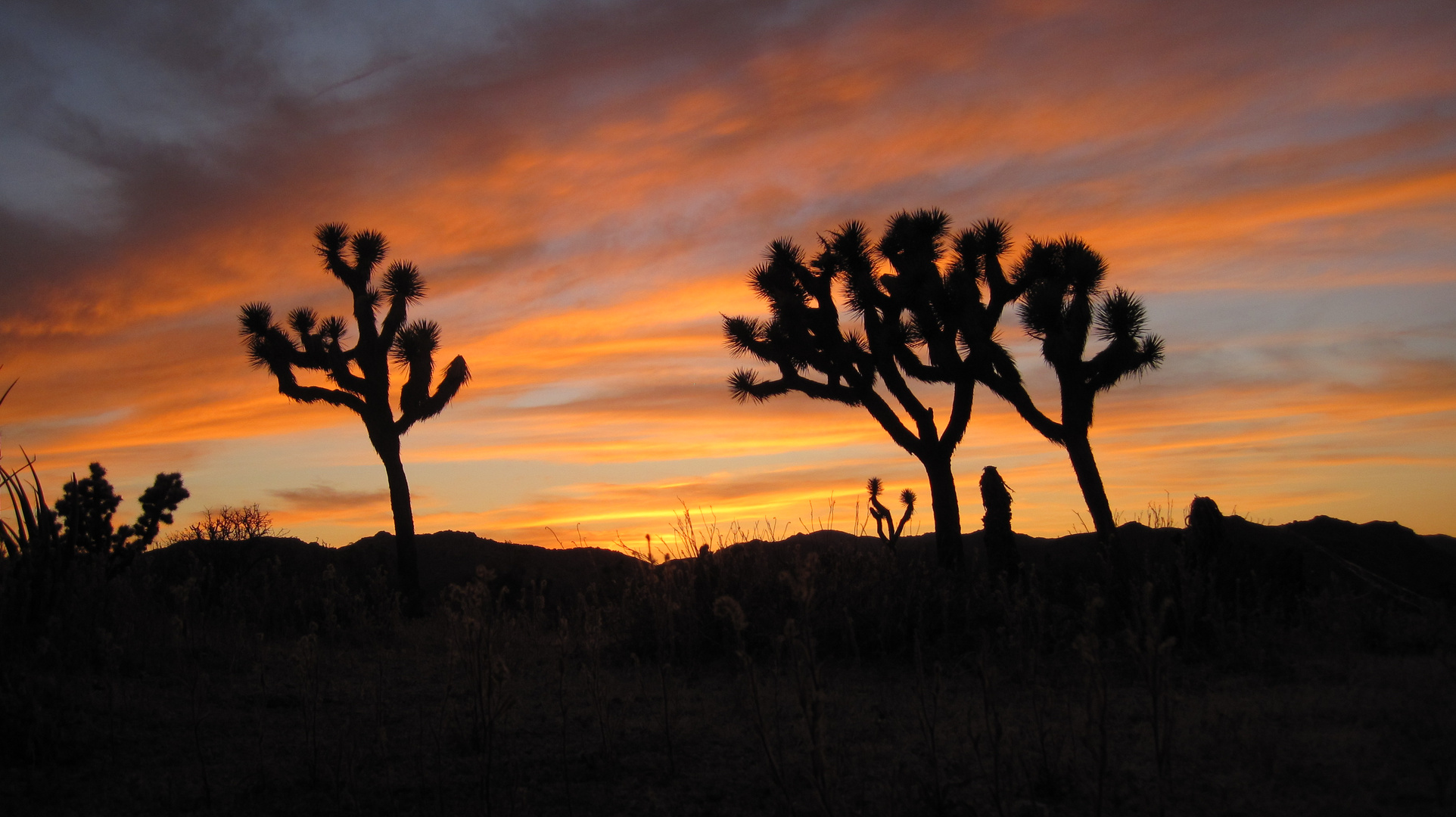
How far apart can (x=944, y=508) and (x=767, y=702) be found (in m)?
10.2

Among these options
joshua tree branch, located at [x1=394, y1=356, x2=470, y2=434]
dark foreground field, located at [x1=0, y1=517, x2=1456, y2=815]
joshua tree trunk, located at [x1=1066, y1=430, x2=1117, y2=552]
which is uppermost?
joshua tree branch, located at [x1=394, y1=356, x2=470, y2=434]

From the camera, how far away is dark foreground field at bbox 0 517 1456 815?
10.3ft

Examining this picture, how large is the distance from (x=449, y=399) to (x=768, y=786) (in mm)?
13566

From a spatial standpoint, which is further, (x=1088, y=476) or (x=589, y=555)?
(x=1088, y=476)

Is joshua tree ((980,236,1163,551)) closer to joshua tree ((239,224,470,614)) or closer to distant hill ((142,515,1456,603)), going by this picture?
distant hill ((142,515,1456,603))

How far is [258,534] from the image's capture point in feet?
53.7

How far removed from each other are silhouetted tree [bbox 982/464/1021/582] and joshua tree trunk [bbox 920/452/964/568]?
223 cm

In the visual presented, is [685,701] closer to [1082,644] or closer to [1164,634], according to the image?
[1082,644]

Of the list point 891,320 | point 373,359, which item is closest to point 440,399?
point 373,359

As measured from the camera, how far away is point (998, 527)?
11.0 metres

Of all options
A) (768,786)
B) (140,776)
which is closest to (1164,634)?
(768,786)

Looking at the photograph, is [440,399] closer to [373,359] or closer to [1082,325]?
[373,359]

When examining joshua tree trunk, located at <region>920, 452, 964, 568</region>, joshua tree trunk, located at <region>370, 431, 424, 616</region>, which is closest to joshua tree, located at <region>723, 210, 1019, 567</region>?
joshua tree trunk, located at <region>920, 452, 964, 568</region>

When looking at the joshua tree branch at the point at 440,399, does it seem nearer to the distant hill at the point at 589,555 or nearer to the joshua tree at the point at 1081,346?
the distant hill at the point at 589,555
